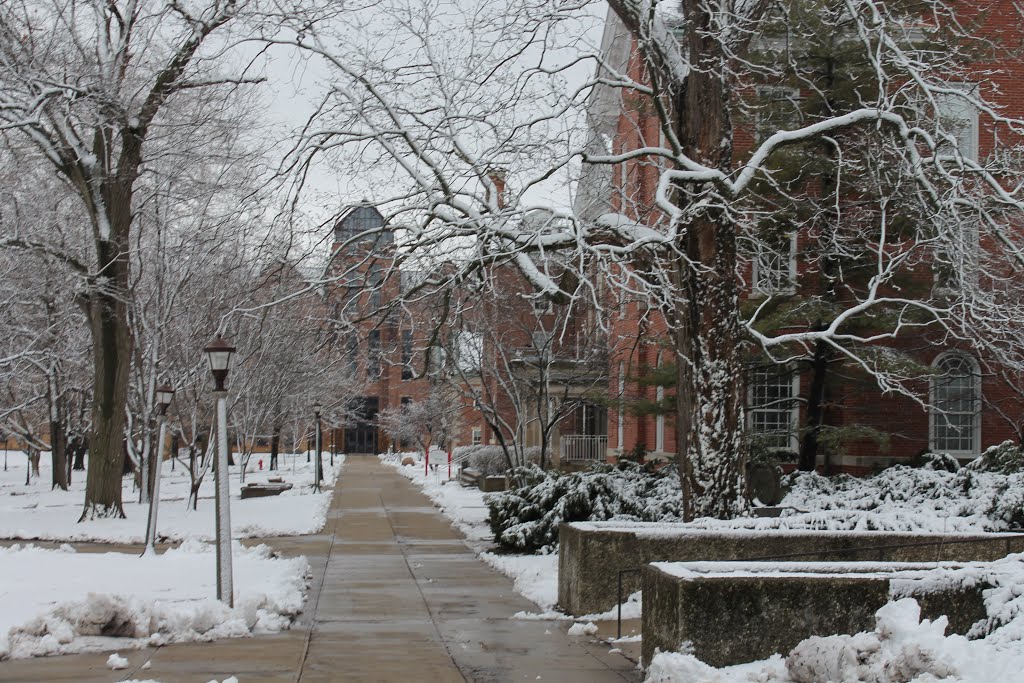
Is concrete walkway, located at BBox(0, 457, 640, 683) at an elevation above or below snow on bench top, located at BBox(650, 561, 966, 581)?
below

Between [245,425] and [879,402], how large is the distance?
17.0m

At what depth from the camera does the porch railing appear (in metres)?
37.7

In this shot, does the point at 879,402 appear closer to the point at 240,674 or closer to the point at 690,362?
the point at 690,362

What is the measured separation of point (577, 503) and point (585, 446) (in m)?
20.0

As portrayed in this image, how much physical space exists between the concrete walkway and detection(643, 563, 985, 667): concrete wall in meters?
0.93

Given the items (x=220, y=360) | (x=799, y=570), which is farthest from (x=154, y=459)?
(x=799, y=570)

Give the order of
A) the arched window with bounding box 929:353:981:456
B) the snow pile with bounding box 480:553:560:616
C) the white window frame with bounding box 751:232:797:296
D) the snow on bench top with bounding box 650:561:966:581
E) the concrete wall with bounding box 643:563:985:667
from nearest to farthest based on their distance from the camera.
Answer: the concrete wall with bounding box 643:563:985:667, the snow on bench top with bounding box 650:561:966:581, the snow pile with bounding box 480:553:560:616, the white window frame with bounding box 751:232:797:296, the arched window with bounding box 929:353:981:456

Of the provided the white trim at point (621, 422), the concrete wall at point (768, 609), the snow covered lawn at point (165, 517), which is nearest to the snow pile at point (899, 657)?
the concrete wall at point (768, 609)

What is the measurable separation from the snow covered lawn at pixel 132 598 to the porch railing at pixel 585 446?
64.5ft

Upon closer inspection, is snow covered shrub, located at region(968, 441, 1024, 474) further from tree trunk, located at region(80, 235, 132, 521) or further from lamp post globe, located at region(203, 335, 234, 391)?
tree trunk, located at region(80, 235, 132, 521)

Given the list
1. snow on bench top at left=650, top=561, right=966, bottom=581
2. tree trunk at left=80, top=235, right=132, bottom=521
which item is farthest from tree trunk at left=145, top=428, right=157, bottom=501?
snow on bench top at left=650, top=561, right=966, bottom=581

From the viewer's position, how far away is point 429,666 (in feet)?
33.1

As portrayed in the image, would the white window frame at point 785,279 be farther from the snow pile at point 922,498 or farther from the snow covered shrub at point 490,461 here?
the snow covered shrub at point 490,461

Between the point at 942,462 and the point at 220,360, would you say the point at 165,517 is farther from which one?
the point at 942,462
